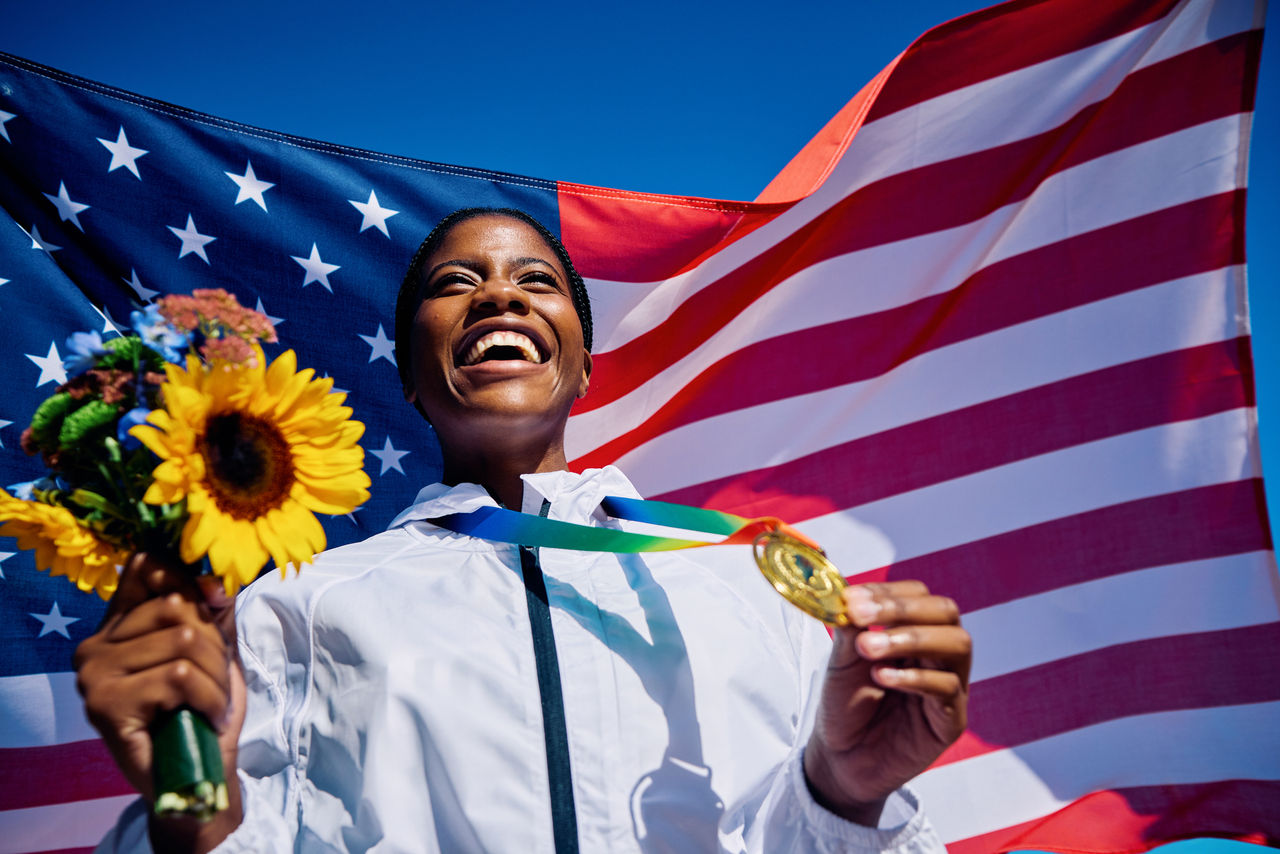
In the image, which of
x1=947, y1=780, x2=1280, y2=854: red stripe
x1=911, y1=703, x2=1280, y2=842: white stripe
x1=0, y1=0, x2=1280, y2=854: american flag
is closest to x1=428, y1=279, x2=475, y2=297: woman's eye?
x1=0, y1=0, x2=1280, y2=854: american flag

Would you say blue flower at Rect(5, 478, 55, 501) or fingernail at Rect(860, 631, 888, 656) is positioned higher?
blue flower at Rect(5, 478, 55, 501)

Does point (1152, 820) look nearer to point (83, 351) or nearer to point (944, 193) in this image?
point (944, 193)

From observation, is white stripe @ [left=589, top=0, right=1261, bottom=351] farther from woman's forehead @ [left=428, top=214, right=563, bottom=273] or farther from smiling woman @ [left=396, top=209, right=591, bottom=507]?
smiling woman @ [left=396, top=209, right=591, bottom=507]

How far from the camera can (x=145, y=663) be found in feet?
4.28

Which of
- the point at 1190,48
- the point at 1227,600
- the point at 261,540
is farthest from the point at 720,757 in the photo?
the point at 1190,48

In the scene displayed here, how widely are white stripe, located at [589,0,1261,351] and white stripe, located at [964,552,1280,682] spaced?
1854mm

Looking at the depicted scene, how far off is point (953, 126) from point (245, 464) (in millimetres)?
3436

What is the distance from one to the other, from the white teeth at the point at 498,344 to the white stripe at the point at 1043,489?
5.49ft

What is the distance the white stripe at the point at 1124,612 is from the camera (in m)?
3.24

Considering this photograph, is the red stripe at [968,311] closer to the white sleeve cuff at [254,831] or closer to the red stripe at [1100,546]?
the red stripe at [1100,546]

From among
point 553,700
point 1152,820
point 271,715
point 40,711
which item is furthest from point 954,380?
point 40,711

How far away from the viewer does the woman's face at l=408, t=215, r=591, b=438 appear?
2578mm

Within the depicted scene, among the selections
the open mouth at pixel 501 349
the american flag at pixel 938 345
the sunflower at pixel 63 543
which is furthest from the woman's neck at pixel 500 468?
the sunflower at pixel 63 543

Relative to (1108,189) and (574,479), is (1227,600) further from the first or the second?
(574,479)
